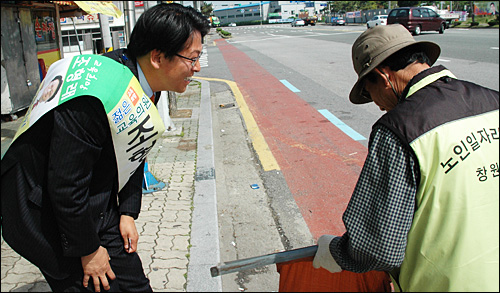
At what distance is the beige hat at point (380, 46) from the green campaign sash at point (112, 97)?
2.87 feet

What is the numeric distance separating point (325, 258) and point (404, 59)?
82cm

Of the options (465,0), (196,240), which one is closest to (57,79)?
(196,240)

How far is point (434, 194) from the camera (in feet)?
4.45

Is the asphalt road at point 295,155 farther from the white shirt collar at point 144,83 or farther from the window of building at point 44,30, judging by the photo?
the window of building at point 44,30

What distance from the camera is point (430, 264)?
1422mm

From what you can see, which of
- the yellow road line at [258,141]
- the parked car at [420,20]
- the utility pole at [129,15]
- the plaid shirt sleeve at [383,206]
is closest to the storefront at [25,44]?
the utility pole at [129,15]

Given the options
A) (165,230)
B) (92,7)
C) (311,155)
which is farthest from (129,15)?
(165,230)

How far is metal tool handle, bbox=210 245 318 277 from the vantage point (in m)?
1.64

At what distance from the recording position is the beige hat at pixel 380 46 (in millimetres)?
1659

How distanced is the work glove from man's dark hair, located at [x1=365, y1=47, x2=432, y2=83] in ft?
2.33

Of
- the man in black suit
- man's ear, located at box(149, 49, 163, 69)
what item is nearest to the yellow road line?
the man in black suit

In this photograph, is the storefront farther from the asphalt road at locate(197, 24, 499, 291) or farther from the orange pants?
the orange pants

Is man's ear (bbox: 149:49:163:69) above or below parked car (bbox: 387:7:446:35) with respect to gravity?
below

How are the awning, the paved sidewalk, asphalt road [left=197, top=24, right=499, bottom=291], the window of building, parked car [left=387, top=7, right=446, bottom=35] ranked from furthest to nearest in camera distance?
parked car [left=387, top=7, right=446, bottom=35] → the window of building → the awning → asphalt road [left=197, top=24, right=499, bottom=291] → the paved sidewalk
